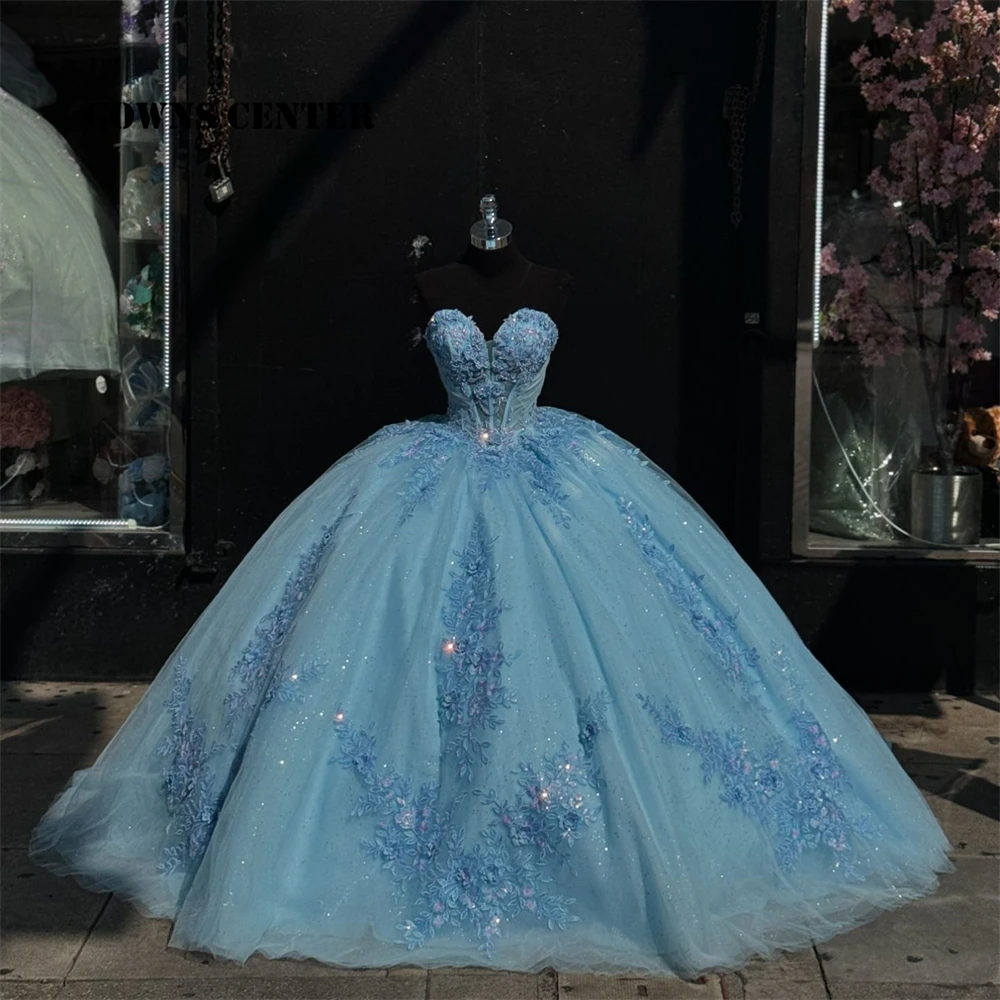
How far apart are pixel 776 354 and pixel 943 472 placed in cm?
92

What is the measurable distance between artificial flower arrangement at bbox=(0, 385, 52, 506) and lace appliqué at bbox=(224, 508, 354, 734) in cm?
260

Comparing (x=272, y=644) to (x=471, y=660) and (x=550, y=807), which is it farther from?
(x=550, y=807)

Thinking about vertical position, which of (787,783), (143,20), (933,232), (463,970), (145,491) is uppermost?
(143,20)

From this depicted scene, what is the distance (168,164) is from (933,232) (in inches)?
129

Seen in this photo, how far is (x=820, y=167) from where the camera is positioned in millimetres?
5590

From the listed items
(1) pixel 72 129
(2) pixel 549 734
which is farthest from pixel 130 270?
(2) pixel 549 734

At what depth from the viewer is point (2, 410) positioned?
5.95 meters

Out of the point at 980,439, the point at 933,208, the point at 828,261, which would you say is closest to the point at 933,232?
the point at 933,208

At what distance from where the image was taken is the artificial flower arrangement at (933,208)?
5.53m

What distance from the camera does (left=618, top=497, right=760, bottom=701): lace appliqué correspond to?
3693 mm

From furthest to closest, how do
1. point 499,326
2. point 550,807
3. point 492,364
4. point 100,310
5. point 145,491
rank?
point 145,491
point 100,310
point 499,326
point 492,364
point 550,807

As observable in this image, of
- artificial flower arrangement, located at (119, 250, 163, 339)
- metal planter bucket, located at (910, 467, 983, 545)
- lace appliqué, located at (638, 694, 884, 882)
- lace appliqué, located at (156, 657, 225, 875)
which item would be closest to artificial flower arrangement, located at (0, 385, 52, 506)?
artificial flower arrangement, located at (119, 250, 163, 339)

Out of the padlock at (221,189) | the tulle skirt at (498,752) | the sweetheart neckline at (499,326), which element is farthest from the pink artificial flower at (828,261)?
the padlock at (221,189)

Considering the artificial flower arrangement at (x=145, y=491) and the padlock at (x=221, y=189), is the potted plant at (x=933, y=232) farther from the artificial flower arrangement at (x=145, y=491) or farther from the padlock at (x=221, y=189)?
the artificial flower arrangement at (x=145, y=491)
